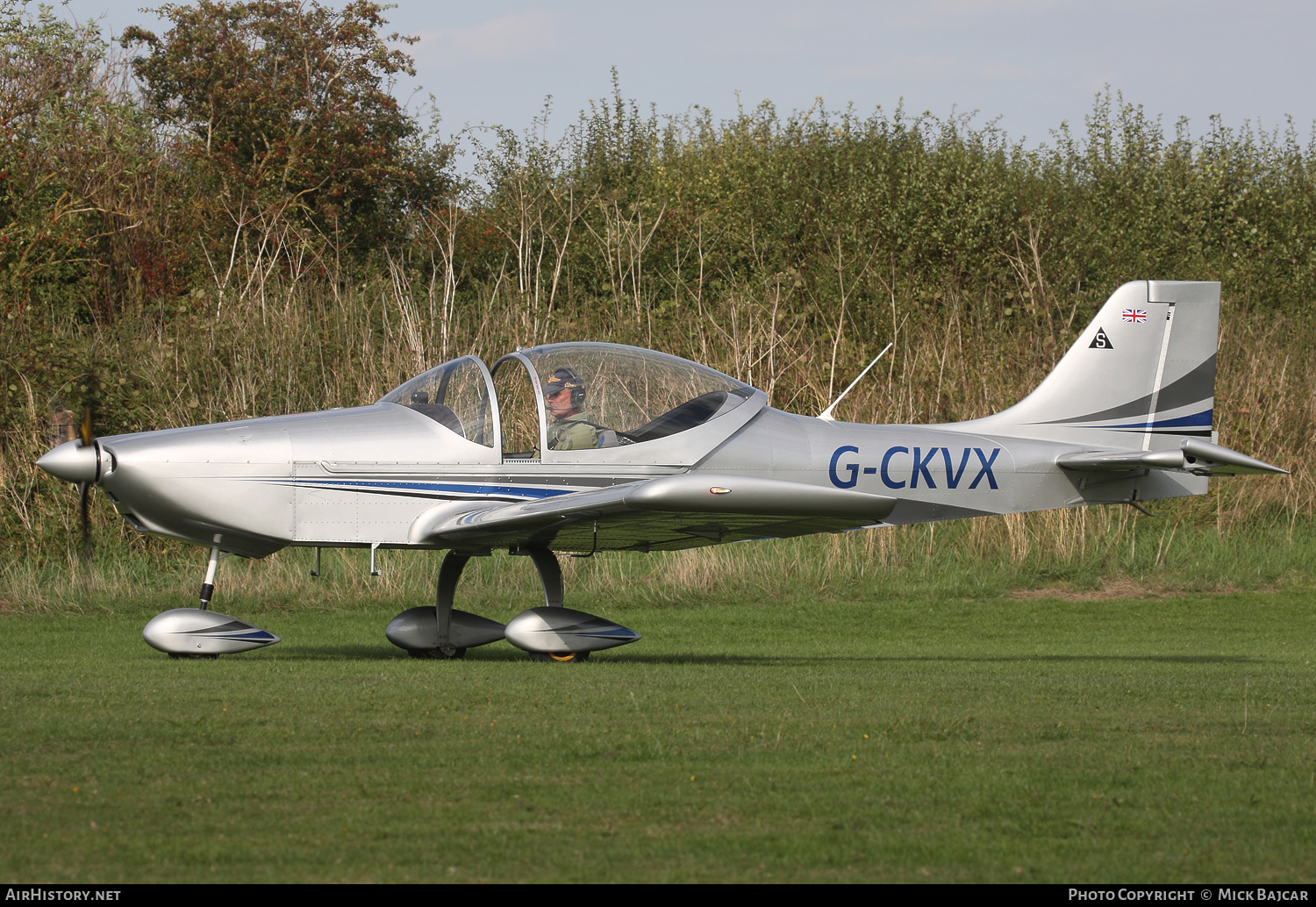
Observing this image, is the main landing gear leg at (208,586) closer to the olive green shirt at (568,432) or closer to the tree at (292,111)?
the olive green shirt at (568,432)

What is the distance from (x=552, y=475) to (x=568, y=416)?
1.30 feet

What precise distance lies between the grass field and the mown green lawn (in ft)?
0.05

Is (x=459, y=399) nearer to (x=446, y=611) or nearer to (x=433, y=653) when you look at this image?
(x=446, y=611)

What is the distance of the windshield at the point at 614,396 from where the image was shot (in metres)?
8.43

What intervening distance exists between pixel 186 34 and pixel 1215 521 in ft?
68.0

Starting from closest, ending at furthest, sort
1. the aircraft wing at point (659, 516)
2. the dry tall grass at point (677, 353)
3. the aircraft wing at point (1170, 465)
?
the aircraft wing at point (659, 516), the aircraft wing at point (1170, 465), the dry tall grass at point (677, 353)

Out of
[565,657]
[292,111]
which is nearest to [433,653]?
[565,657]

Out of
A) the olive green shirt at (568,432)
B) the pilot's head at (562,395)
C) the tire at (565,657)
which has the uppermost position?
the pilot's head at (562,395)

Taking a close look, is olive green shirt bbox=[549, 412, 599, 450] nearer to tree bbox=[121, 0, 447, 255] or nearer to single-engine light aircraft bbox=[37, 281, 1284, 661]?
single-engine light aircraft bbox=[37, 281, 1284, 661]

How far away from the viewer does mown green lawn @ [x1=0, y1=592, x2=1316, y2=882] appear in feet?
11.1

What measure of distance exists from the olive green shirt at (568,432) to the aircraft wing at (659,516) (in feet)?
1.10

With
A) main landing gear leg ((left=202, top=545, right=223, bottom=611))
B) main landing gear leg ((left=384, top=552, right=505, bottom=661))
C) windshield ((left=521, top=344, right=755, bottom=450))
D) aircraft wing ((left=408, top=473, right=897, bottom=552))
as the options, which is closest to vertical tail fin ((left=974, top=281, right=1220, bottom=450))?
windshield ((left=521, top=344, right=755, bottom=450))

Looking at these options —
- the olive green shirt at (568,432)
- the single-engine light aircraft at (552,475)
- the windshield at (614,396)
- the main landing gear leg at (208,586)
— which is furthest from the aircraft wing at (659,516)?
the main landing gear leg at (208,586)

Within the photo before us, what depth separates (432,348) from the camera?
15.2m
